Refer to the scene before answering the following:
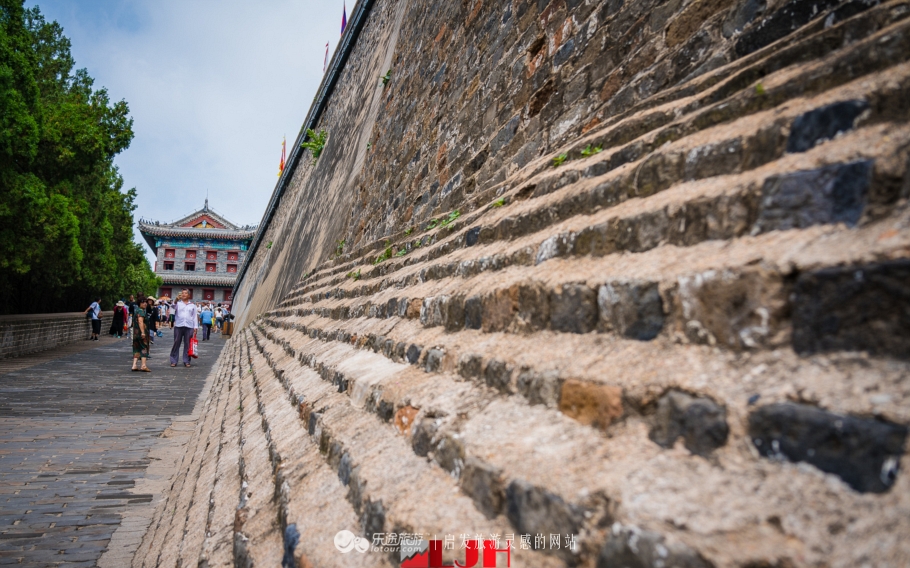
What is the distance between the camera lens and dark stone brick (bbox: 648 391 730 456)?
90 cm

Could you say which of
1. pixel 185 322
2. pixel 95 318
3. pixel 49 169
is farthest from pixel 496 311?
pixel 95 318

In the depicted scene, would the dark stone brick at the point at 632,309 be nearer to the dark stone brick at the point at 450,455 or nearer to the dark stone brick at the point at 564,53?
the dark stone brick at the point at 450,455

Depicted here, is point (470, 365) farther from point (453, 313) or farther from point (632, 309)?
point (632, 309)

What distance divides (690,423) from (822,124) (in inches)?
31.2

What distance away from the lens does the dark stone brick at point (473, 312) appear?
1.99m

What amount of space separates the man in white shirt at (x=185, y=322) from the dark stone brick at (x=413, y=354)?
835cm

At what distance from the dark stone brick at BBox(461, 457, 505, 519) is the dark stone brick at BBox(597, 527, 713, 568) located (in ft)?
0.93

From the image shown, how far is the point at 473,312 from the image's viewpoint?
204cm

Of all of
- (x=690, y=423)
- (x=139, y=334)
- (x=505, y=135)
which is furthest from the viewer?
(x=139, y=334)

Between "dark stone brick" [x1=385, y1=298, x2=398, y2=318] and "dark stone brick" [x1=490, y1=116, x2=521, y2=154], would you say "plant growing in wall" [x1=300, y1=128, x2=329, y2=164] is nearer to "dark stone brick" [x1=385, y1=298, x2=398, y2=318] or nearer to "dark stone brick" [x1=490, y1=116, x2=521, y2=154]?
"dark stone brick" [x1=490, y1=116, x2=521, y2=154]

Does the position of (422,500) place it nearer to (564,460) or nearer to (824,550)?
(564,460)

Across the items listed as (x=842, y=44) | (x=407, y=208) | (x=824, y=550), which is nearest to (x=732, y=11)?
(x=842, y=44)

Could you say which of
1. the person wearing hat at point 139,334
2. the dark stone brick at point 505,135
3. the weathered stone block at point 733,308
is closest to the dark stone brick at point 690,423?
the weathered stone block at point 733,308

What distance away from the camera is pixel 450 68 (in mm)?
5188
